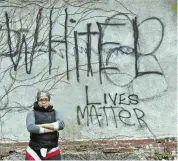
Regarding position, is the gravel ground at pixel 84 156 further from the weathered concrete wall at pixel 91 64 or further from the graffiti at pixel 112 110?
the graffiti at pixel 112 110

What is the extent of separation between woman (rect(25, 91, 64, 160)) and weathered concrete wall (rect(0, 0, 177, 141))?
6.98 feet

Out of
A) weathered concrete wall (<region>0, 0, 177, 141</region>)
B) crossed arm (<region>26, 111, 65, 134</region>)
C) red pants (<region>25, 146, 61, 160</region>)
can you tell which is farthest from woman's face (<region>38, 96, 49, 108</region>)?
weathered concrete wall (<region>0, 0, 177, 141</region>)

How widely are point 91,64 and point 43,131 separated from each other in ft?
8.39

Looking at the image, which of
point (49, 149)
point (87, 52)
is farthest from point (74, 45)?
point (49, 149)

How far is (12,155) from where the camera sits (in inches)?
358

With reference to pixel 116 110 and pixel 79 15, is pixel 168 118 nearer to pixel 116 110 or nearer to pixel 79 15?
pixel 116 110

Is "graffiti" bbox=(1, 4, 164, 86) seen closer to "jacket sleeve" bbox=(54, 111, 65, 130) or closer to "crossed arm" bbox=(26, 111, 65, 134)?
"jacket sleeve" bbox=(54, 111, 65, 130)

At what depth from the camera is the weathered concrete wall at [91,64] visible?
9.12 metres

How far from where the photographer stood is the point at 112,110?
915 cm

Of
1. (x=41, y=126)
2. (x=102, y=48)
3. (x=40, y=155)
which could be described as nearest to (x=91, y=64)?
(x=102, y=48)

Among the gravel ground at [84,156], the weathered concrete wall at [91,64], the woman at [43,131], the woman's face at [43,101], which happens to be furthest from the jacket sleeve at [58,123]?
the gravel ground at [84,156]

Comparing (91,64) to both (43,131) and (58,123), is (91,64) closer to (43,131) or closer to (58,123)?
(58,123)

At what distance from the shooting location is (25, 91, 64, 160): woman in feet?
22.6

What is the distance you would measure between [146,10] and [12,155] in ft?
11.6
